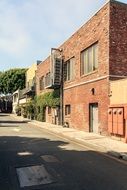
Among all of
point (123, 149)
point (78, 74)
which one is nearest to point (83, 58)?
Result: point (78, 74)

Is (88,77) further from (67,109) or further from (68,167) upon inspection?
(68,167)

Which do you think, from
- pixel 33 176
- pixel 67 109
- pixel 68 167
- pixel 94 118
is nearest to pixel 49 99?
pixel 67 109

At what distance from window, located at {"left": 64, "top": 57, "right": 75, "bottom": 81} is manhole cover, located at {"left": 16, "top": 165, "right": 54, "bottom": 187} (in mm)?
18401

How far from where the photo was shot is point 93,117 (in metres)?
24.9

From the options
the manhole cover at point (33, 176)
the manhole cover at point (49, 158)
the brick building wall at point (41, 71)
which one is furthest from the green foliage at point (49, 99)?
the manhole cover at point (33, 176)

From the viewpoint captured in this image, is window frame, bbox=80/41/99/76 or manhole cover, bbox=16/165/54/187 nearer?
manhole cover, bbox=16/165/54/187

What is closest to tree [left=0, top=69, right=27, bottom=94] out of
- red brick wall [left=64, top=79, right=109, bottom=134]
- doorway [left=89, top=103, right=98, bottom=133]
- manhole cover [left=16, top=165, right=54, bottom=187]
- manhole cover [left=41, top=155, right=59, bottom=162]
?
red brick wall [left=64, top=79, right=109, bottom=134]

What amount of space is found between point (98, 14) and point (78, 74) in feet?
17.6

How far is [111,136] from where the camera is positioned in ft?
68.6

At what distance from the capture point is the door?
Result: 960 inches

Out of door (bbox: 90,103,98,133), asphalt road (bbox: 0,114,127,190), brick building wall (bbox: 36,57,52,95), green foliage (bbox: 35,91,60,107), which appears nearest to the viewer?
asphalt road (bbox: 0,114,127,190)

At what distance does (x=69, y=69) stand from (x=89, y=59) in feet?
17.9

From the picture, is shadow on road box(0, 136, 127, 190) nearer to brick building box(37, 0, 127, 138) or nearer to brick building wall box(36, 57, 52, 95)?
brick building box(37, 0, 127, 138)

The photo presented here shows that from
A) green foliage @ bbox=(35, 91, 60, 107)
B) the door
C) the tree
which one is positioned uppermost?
the tree
